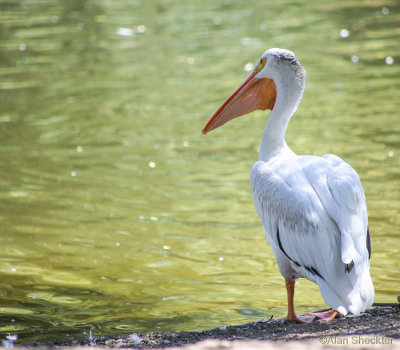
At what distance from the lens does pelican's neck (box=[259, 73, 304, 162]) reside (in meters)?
4.95

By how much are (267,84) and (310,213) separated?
4.50ft

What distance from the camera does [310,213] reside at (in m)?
4.14

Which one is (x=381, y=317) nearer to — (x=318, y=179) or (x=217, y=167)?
(x=318, y=179)

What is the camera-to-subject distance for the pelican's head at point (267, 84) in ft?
16.4

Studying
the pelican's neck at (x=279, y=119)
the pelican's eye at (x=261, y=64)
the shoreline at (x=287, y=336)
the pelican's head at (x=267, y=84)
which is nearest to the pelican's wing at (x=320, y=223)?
the shoreline at (x=287, y=336)

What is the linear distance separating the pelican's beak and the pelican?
14 cm

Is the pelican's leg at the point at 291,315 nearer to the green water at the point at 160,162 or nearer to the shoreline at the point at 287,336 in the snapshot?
the shoreline at the point at 287,336

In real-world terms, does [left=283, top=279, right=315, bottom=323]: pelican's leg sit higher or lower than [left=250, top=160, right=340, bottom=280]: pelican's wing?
lower

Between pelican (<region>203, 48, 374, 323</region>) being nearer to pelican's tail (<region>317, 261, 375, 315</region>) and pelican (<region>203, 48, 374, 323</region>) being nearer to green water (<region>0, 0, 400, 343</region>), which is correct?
pelican's tail (<region>317, 261, 375, 315</region>)

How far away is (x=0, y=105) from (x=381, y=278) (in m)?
7.47

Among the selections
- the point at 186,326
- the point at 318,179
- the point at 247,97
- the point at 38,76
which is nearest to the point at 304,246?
the point at 318,179

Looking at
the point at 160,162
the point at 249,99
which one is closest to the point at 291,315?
the point at 249,99

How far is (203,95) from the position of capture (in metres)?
11.1

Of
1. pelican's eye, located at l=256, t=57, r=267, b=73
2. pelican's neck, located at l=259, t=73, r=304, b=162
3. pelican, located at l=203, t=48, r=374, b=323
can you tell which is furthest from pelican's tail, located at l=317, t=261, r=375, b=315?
pelican's eye, located at l=256, t=57, r=267, b=73
